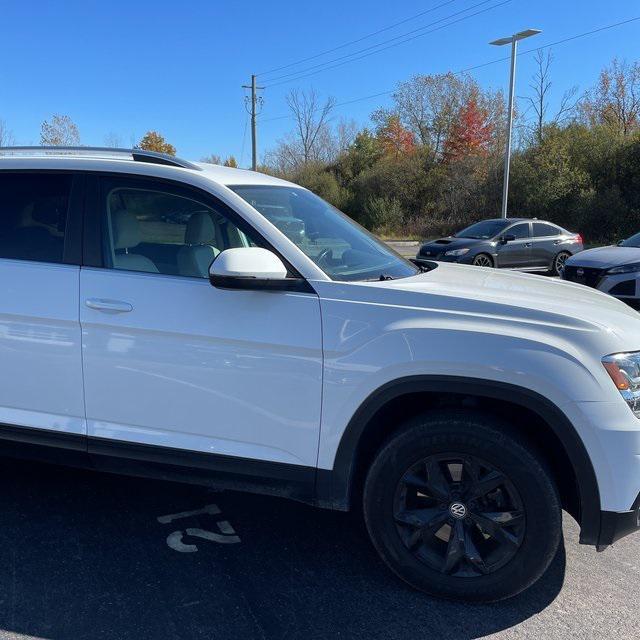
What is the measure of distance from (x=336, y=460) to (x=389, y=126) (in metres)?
45.1

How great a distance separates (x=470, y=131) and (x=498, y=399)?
1607 inches

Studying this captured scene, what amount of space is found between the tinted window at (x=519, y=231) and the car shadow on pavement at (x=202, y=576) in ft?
43.9

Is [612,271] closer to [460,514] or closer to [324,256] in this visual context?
[324,256]

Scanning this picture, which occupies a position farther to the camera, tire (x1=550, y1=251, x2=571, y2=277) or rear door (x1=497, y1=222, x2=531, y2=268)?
tire (x1=550, y1=251, x2=571, y2=277)

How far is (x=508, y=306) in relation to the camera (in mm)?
2617

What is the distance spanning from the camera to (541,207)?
2948cm

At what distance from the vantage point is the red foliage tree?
40.2m

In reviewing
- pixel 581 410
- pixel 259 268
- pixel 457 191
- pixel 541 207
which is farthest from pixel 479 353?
pixel 457 191

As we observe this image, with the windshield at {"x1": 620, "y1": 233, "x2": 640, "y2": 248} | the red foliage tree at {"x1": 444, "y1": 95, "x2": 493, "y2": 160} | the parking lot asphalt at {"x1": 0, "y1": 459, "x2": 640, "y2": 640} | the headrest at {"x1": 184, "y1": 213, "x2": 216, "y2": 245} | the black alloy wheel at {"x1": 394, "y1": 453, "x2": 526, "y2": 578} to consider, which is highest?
the red foliage tree at {"x1": 444, "y1": 95, "x2": 493, "y2": 160}

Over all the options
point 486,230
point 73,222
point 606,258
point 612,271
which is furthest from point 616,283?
point 73,222

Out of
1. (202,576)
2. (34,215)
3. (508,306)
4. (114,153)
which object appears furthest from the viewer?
(114,153)

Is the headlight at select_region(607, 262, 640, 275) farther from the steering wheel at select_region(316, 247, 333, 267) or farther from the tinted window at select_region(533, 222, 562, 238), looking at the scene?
the tinted window at select_region(533, 222, 562, 238)

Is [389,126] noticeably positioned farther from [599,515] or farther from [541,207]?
[599,515]

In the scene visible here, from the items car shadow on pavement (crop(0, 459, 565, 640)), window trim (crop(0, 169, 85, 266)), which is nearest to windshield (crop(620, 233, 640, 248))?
car shadow on pavement (crop(0, 459, 565, 640))
